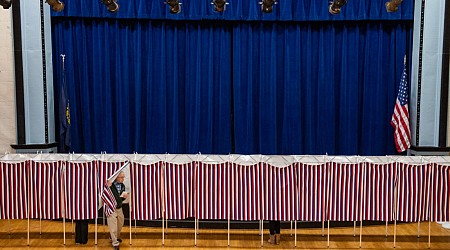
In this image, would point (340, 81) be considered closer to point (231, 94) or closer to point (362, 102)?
point (362, 102)

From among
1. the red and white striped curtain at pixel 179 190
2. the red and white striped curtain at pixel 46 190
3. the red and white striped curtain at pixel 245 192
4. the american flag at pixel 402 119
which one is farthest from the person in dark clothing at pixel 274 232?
the american flag at pixel 402 119

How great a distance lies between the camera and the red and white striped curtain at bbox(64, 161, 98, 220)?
28.7 feet

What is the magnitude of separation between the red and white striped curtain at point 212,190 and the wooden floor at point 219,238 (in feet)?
2.07

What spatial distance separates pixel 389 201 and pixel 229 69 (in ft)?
18.0

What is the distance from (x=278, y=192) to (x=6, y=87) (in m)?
6.56

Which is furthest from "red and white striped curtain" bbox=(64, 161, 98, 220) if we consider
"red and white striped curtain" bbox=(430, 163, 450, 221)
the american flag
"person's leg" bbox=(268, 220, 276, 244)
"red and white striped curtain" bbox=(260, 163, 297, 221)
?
the american flag

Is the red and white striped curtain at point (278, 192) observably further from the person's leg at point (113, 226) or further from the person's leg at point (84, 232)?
the person's leg at point (84, 232)

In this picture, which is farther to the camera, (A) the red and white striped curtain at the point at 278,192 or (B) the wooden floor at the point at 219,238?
(B) the wooden floor at the point at 219,238

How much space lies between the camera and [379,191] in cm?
871

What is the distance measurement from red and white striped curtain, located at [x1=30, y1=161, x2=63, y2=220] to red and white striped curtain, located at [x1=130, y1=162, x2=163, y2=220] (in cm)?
127

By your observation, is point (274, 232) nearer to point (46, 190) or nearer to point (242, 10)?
point (46, 190)

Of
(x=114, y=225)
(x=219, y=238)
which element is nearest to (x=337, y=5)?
(x=219, y=238)

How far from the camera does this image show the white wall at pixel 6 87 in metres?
11.1

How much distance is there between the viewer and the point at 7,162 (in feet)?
28.4
